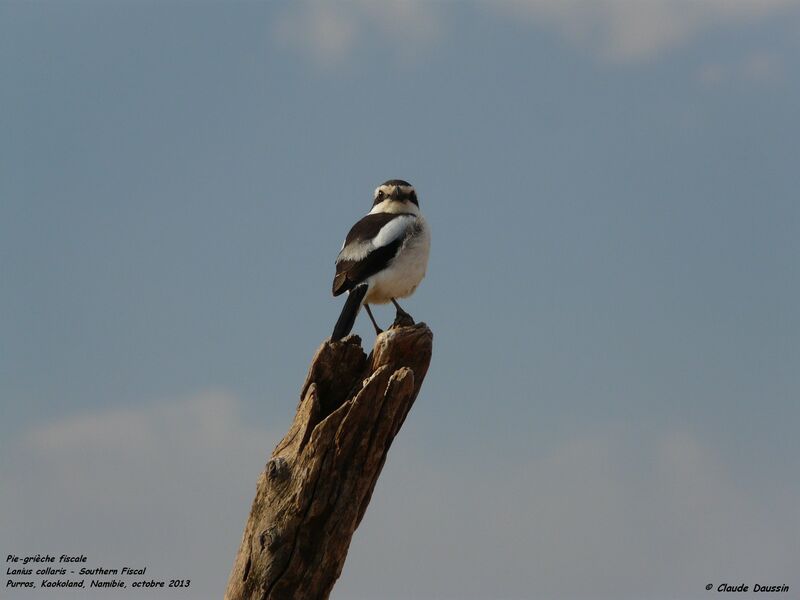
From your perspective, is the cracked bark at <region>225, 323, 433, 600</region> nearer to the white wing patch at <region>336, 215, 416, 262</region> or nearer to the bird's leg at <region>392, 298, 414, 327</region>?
the bird's leg at <region>392, 298, 414, 327</region>

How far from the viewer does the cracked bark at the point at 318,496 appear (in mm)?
10000

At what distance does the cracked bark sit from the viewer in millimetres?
10000

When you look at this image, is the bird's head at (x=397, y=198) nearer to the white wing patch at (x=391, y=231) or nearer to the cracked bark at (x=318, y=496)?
the white wing patch at (x=391, y=231)

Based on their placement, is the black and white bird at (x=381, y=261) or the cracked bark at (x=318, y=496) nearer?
the cracked bark at (x=318, y=496)

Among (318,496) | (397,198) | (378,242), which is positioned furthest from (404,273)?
(318,496)

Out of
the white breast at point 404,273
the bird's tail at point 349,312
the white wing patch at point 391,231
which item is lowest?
the bird's tail at point 349,312

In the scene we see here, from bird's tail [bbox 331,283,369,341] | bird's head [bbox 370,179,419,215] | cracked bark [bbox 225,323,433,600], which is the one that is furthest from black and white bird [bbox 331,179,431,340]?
cracked bark [bbox 225,323,433,600]

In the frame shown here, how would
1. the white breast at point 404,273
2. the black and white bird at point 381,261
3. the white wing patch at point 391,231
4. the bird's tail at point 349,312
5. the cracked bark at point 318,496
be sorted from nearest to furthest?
the cracked bark at point 318,496
the bird's tail at point 349,312
the black and white bird at point 381,261
the white breast at point 404,273
the white wing patch at point 391,231

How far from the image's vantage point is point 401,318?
12.4 meters

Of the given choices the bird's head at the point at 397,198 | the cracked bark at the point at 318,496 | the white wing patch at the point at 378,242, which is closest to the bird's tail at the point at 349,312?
the white wing patch at the point at 378,242

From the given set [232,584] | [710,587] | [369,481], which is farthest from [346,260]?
[710,587]

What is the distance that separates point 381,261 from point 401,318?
2.43 ft

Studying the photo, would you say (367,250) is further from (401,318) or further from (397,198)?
(397,198)

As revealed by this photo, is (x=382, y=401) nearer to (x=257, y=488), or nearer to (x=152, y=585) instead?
(x=257, y=488)
